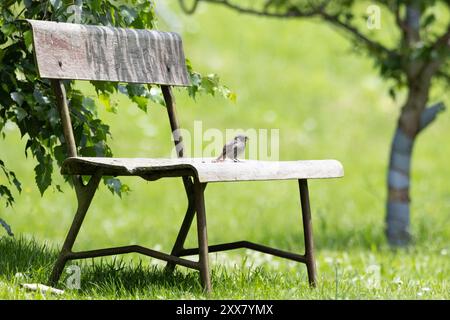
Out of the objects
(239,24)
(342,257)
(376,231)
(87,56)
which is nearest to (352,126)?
(239,24)

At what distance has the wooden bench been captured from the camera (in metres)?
3.53

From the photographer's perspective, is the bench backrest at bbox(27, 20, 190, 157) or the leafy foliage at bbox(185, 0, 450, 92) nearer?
the bench backrest at bbox(27, 20, 190, 157)

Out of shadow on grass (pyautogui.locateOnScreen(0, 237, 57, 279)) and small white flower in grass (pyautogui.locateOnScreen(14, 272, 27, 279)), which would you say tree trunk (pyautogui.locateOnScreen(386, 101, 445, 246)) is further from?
small white flower in grass (pyautogui.locateOnScreen(14, 272, 27, 279))

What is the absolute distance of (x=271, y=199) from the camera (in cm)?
1119

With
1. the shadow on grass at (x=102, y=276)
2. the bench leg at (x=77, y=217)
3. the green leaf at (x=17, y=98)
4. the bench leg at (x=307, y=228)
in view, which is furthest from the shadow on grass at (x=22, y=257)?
the bench leg at (x=307, y=228)

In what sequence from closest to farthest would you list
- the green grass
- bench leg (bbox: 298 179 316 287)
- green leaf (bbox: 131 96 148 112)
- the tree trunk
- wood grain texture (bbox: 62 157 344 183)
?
1. wood grain texture (bbox: 62 157 344 183)
2. bench leg (bbox: 298 179 316 287)
3. the green grass
4. green leaf (bbox: 131 96 148 112)
5. the tree trunk

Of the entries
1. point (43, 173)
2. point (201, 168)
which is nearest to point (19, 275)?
point (43, 173)

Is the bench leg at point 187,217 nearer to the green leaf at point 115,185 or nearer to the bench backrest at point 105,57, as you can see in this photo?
the bench backrest at point 105,57

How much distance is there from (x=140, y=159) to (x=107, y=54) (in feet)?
1.84

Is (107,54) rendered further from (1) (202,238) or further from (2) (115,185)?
(1) (202,238)

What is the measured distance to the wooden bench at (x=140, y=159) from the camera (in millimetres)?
3525

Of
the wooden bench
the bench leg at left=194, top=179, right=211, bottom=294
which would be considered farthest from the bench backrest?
the bench leg at left=194, top=179, right=211, bottom=294

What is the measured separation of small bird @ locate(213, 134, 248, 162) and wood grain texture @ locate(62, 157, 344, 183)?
17 cm
